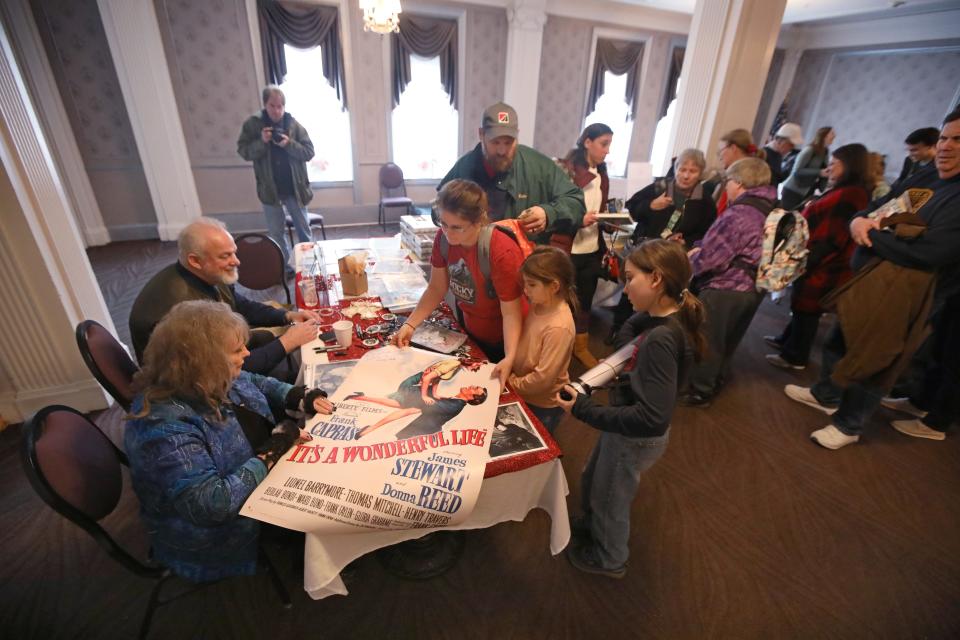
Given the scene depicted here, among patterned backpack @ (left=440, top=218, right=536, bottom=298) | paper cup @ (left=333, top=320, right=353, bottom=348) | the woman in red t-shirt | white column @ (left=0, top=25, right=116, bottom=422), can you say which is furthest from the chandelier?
paper cup @ (left=333, top=320, right=353, bottom=348)

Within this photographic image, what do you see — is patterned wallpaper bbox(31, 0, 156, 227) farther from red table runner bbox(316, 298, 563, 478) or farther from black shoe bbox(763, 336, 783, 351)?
black shoe bbox(763, 336, 783, 351)

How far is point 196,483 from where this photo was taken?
1015 millimetres

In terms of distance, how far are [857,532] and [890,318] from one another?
1.06 meters

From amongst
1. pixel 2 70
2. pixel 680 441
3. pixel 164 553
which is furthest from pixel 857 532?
pixel 2 70

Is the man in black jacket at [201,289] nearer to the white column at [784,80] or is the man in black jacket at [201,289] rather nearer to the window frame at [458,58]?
the window frame at [458,58]

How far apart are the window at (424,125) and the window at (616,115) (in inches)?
103

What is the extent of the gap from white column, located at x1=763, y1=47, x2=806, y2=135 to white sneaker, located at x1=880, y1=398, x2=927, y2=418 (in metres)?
8.10

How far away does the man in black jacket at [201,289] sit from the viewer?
5.39 feet

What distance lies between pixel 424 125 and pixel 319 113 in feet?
5.24

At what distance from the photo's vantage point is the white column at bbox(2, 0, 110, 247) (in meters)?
4.25

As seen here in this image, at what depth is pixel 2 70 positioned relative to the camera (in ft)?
6.64

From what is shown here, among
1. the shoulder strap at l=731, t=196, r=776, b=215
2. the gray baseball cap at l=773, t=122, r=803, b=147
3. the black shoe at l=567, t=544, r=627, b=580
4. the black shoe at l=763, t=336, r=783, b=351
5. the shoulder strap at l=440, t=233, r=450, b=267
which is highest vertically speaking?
the gray baseball cap at l=773, t=122, r=803, b=147

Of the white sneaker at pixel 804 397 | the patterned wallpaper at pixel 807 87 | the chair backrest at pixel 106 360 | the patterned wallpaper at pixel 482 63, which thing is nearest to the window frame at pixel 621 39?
the patterned wallpaper at pixel 482 63

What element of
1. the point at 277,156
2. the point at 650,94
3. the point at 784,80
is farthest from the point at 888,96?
the point at 277,156
